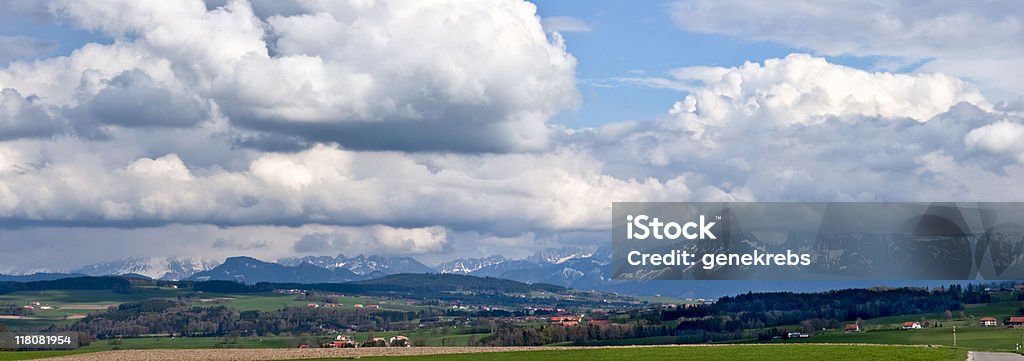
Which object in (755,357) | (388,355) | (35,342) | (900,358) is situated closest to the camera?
(900,358)

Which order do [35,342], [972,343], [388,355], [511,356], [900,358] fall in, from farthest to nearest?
[35,342] → [972,343] → [388,355] → [511,356] → [900,358]

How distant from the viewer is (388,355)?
149 m

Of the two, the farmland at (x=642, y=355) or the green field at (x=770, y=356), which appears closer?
the green field at (x=770, y=356)

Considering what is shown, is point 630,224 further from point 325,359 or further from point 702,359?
point 325,359

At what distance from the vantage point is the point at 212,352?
15850cm

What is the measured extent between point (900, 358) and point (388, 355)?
68.0 metres

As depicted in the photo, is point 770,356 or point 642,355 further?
point 642,355

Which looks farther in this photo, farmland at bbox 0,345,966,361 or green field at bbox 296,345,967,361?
farmland at bbox 0,345,966,361

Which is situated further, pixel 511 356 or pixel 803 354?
pixel 511 356

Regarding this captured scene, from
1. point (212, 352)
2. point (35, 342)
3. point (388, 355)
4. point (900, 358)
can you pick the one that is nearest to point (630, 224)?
point (388, 355)

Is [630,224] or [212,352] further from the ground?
[630,224]

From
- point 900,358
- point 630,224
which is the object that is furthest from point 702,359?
point 630,224

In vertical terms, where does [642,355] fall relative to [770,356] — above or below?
below

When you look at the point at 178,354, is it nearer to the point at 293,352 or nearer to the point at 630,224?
the point at 293,352
